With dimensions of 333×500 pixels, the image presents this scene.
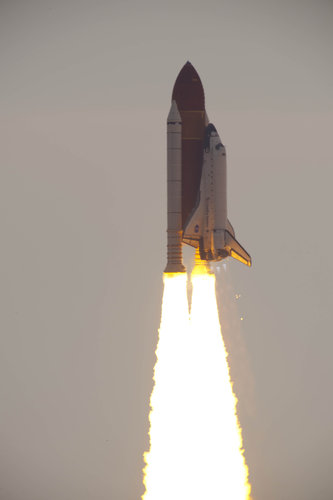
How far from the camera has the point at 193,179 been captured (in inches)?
2446

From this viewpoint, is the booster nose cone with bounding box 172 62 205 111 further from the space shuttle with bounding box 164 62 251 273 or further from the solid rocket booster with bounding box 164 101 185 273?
the solid rocket booster with bounding box 164 101 185 273

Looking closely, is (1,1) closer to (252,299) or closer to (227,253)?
(252,299)

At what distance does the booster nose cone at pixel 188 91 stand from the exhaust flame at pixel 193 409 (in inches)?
272

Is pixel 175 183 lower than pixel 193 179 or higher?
lower

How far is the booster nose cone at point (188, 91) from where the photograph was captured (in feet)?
205

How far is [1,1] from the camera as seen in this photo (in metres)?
114

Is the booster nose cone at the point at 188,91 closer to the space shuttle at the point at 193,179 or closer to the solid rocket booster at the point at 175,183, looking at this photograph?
the space shuttle at the point at 193,179

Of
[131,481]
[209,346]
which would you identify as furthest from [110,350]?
[209,346]

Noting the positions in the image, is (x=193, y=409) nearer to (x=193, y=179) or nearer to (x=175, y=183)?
(x=175, y=183)

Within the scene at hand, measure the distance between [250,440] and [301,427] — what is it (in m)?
7.06

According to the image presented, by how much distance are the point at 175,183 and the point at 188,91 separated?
402cm

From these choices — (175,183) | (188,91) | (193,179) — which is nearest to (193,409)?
(175,183)

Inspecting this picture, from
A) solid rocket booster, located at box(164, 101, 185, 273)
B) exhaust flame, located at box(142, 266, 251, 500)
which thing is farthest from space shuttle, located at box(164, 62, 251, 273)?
exhaust flame, located at box(142, 266, 251, 500)

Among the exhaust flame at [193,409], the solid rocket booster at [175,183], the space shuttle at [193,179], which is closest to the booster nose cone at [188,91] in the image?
the space shuttle at [193,179]
